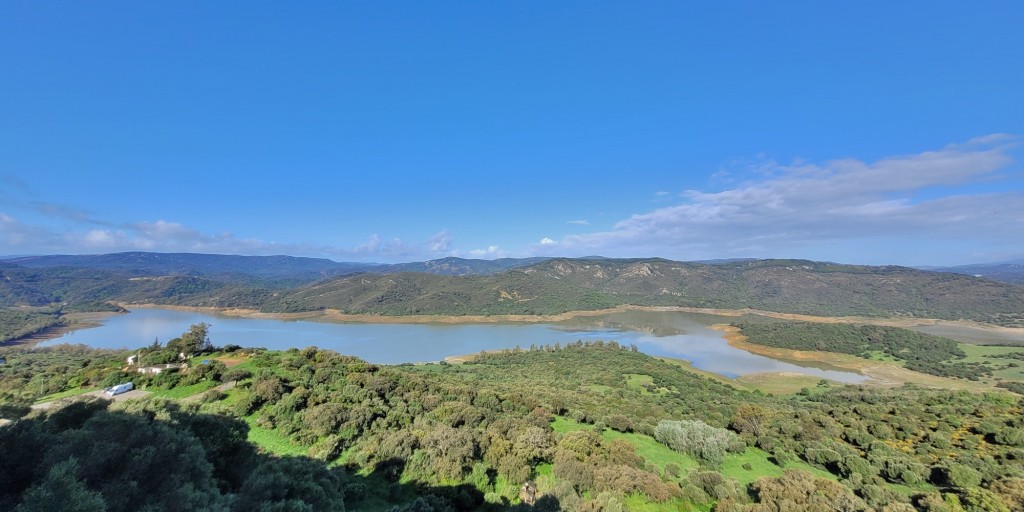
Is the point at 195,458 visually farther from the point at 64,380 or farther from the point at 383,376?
the point at 64,380

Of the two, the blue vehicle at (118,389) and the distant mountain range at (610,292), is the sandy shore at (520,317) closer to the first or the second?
the distant mountain range at (610,292)

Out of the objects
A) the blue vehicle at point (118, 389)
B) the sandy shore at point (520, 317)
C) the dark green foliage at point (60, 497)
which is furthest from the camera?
the sandy shore at point (520, 317)

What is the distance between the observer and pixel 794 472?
41.0ft

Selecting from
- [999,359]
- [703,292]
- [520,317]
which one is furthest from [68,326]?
[703,292]

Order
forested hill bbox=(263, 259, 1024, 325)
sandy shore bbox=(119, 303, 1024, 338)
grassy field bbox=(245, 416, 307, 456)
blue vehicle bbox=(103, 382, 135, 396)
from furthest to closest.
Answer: forested hill bbox=(263, 259, 1024, 325)
sandy shore bbox=(119, 303, 1024, 338)
blue vehicle bbox=(103, 382, 135, 396)
grassy field bbox=(245, 416, 307, 456)

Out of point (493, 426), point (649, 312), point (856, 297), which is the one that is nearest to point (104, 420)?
point (493, 426)

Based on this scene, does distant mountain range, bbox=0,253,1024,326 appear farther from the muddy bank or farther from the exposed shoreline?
the exposed shoreline

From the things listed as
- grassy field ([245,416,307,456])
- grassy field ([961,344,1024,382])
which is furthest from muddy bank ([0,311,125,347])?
grassy field ([961,344,1024,382])

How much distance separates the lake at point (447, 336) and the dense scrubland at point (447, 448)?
30904 millimetres

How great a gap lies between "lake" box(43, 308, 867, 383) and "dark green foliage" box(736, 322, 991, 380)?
8137 millimetres

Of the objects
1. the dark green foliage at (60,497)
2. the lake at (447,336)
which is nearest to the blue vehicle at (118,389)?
the dark green foliage at (60,497)

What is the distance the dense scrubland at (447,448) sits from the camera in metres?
A: 6.67

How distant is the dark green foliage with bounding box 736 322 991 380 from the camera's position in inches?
1930

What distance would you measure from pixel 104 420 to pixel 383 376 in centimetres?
1461
